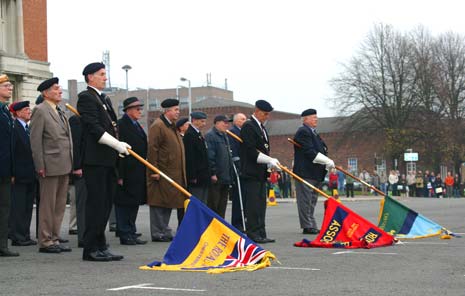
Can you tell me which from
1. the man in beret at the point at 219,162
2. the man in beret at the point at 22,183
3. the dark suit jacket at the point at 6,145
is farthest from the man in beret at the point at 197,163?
the dark suit jacket at the point at 6,145

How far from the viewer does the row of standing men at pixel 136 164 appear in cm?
1021

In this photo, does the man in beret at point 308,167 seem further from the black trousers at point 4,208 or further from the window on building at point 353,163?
the window on building at point 353,163

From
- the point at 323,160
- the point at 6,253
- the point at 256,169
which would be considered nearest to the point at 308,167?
the point at 323,160

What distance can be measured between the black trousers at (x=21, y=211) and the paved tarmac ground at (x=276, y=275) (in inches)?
57.6

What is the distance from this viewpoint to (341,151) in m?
96.0

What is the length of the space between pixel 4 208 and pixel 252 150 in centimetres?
390

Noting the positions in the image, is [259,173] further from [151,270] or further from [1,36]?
[1,36]

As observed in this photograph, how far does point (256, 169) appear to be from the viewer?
13.3 meters

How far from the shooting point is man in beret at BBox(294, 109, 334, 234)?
15.2 m

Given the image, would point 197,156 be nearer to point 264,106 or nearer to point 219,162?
point 219,162

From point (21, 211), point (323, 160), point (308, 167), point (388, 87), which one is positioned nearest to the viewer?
point (21, 211)

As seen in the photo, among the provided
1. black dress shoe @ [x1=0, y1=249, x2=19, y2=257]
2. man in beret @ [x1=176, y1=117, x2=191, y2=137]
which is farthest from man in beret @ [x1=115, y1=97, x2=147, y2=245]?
black dress shoe @ [x1=0, y1=249, x2=19, y2=257]

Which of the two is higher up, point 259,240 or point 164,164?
point 164,164

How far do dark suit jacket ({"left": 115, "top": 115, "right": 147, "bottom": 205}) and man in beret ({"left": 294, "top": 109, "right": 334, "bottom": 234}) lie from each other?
3013 millimetres
